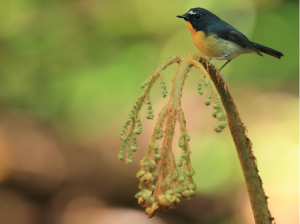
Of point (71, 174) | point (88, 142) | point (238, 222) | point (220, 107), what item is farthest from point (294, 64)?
point (220, 107)

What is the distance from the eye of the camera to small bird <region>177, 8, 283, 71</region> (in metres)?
1.46

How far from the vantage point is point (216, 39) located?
147cm

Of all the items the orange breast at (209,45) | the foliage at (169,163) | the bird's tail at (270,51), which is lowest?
the foliage at (169,163)

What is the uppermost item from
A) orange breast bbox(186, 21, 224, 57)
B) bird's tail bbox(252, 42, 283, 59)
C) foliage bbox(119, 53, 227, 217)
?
orange breast bbox(186, 21, 224, 57)

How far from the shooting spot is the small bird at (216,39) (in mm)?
1465

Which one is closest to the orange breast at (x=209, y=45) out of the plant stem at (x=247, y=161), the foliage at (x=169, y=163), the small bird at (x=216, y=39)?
the small bird at (x=216, y=39)

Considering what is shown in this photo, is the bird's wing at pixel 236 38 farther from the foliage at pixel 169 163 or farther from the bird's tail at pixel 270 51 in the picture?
the foliage at pixel 169 163

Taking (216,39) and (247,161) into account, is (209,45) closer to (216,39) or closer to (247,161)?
(216,39)

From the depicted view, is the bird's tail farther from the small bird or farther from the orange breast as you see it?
the orange breast

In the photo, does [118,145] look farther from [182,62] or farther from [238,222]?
[182,62]

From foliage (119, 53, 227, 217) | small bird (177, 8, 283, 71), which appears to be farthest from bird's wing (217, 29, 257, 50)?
foliage (119, 53, 227, 217)

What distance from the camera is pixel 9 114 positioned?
2695 mm

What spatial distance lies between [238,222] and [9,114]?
2075mm

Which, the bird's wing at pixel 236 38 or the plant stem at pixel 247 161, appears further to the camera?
the bird's wing at pixel 236 38
